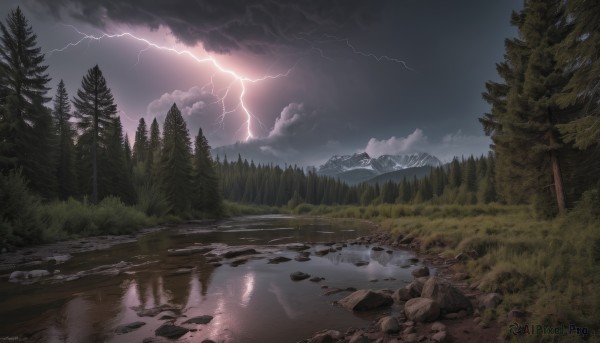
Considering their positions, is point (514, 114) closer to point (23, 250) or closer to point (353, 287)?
point (353, 287)

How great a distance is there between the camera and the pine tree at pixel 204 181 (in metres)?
48.7

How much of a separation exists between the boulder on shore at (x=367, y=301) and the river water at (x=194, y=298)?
0.25 metres

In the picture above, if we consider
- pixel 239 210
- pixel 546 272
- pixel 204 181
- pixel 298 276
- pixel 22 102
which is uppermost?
pixel 22 102

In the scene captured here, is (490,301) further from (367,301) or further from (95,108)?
(95,108)

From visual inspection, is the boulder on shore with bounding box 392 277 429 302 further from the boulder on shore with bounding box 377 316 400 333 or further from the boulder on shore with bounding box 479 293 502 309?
the boulder on shore with bounding box 377 316 400 333

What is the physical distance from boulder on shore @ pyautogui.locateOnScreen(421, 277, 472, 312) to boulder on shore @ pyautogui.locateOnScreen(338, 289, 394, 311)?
2.78ft

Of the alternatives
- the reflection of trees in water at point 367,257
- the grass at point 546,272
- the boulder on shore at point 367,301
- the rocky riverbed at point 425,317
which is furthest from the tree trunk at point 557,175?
the boulder on shore at point 367,301

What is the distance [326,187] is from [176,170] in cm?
10389

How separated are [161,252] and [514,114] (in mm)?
19337

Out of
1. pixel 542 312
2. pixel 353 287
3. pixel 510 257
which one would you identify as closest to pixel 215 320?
pixel 353 287

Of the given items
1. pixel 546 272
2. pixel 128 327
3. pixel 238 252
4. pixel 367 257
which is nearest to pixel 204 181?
pixel 238 252

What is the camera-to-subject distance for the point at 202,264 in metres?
12.6

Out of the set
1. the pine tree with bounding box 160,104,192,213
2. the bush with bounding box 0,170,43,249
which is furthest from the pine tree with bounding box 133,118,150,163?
the bush with bounding box 0,170,43,249

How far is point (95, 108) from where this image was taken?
34469mm
